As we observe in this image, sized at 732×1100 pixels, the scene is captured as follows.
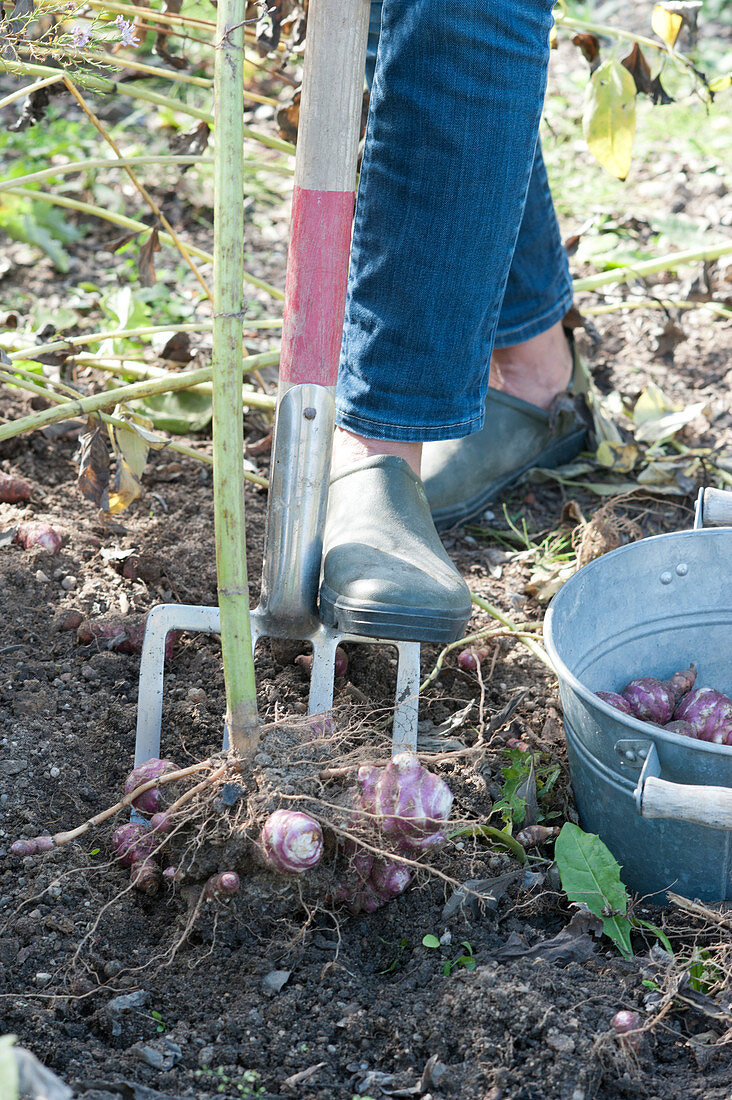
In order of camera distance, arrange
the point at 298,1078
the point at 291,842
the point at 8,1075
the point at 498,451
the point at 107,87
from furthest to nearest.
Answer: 1. the point at 498,451
2. the point at 107,87
3. the point at 291,842
4. the point at 298,1078
5. the point at 8,1075

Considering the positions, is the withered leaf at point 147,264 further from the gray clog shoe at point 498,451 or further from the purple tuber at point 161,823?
the purple tuber at point 161,823

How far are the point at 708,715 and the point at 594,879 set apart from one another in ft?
1.15

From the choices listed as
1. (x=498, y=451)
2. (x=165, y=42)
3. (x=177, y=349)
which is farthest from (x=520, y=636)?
(x=165, y=42)

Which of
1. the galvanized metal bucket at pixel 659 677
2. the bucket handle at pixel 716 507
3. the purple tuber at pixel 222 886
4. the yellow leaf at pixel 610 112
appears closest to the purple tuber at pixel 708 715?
the galvanized metal bucket at pixel 659 677

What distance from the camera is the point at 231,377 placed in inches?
44.4

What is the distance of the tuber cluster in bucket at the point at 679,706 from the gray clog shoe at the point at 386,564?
11.3 inches

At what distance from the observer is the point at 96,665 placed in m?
1.57

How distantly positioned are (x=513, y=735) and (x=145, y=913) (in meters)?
0.65

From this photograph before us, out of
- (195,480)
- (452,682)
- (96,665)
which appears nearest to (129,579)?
(96,665)

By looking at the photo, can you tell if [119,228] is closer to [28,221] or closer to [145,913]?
[28,221]

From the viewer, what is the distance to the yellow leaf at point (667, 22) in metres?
1.99

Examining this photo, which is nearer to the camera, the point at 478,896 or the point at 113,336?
the point at 478,896

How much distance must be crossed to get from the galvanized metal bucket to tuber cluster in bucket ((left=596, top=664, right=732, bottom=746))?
0.06 metres

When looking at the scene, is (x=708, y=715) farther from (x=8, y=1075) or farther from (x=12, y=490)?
(x=12, y=490)
